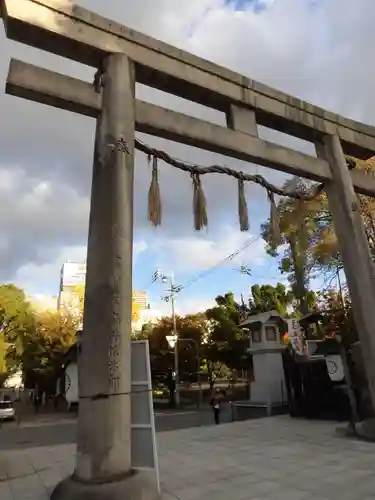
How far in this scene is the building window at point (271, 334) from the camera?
54.5 feet

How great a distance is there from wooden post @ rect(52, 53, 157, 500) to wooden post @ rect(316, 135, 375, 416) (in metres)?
3.85

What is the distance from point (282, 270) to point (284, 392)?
8697mm

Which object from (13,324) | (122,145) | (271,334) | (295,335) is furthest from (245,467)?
(13,324)

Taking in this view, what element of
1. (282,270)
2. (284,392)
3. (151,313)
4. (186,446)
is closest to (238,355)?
(282,270)

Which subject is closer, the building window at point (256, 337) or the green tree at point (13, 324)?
the building window at point (256, 337)

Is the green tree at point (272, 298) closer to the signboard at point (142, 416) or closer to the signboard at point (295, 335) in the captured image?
the signboard at point (295, 335)

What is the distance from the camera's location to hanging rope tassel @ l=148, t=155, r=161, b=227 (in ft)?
19.3

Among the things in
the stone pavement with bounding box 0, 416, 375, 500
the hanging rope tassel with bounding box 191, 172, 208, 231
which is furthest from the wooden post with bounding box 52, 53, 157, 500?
the hanging rope tassel with bounding box 191, 172, 208, 231

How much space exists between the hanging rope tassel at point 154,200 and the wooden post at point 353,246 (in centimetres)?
323

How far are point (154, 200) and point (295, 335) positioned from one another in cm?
1158

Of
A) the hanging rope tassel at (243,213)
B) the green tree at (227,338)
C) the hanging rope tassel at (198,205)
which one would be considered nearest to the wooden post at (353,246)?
the hanging rope tassel at (243,213)

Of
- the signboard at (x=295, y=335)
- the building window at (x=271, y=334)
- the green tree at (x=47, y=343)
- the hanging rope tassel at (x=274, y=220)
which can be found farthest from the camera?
the green tree at (x=47, y=343)

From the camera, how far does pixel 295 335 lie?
1571 centimetres

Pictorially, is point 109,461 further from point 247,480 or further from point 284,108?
point 284,108
